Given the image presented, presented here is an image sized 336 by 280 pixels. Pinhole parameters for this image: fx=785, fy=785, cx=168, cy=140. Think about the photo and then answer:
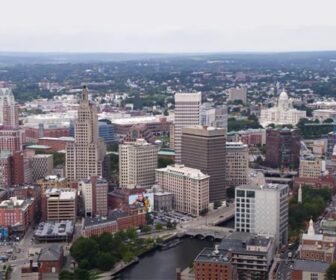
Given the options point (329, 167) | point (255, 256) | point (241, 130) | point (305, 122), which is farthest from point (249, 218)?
point (305, 122)

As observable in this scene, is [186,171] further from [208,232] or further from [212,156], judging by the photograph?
[208,232]

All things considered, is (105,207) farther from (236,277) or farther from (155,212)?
(236,277)

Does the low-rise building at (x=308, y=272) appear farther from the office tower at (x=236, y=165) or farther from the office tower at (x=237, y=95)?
the office tower at (x=237, y=95)

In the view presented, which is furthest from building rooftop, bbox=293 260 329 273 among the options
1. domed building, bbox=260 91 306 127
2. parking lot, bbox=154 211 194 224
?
domed building, bbox=260 91 306 127

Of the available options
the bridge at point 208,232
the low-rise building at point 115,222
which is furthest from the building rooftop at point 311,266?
the low-rise building at point 115,222

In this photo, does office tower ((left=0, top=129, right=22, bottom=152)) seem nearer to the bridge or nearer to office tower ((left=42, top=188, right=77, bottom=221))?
office tower ((left=42, top=188, right=77, bottom=221))

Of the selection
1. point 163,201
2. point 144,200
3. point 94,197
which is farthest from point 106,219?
point 163,201
